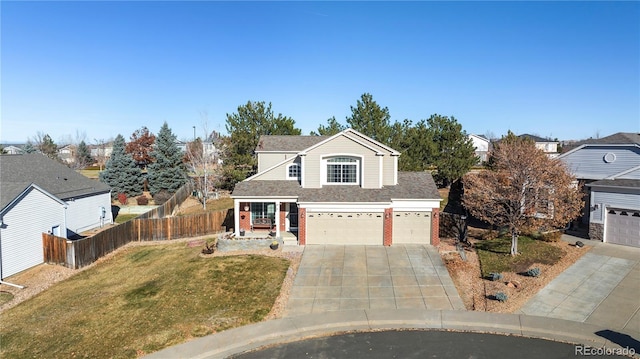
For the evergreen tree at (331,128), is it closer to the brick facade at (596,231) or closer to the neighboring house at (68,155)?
the brick facade at (596,231)

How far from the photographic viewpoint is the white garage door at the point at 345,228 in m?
23.1

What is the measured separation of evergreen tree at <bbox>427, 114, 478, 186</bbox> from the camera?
3750 cm

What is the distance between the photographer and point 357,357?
11.9 m

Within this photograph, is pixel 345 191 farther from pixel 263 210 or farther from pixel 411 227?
pixel 263 210

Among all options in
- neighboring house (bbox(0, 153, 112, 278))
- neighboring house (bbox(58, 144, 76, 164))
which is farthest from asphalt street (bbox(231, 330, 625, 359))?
neighboring house (bbox(58, 144, 76, 164))

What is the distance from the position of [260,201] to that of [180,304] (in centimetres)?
976

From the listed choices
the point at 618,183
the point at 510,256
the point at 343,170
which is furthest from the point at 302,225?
the point at 618,183

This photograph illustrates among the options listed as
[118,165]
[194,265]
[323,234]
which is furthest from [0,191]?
[118,165]

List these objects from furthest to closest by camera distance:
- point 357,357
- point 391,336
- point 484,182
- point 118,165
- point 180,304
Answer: point 118,165 < point 484,182 < point 180,304 < point 391,336 < point 357,357

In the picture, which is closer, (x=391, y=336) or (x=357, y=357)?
(x=357, y=357)

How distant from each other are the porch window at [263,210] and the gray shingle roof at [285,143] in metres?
6.03

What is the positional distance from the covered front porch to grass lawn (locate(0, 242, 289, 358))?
3796 millimetres

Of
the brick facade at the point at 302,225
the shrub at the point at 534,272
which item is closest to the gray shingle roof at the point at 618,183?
the shrub at the point at 534,272

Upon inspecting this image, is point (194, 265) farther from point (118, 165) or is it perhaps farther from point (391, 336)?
point (118, 165)
